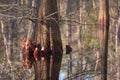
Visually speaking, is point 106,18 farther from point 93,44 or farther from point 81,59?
point 93,44

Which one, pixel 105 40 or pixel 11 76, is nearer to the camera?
pixel 105 40

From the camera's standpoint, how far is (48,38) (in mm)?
6480

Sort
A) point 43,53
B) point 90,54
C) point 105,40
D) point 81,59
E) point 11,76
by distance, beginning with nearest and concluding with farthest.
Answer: point 105,40, point 43,53, point 11,76, point 81,59, point 90,54

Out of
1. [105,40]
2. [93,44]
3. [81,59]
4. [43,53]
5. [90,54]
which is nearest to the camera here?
[105,40]

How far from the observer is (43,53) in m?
6.29

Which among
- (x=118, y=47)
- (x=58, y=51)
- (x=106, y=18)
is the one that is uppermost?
(x=106, y=18)

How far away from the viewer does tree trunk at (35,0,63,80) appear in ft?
21.2

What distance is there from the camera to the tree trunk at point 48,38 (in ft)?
21.2

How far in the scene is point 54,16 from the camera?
21.4ft

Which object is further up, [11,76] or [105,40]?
[105,40]

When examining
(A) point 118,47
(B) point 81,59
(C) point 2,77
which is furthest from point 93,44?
(C) point 2,77

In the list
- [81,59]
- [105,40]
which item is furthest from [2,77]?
[105,40]

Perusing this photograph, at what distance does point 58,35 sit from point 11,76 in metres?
2.82

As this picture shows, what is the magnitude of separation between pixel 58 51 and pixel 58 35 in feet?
0.84
